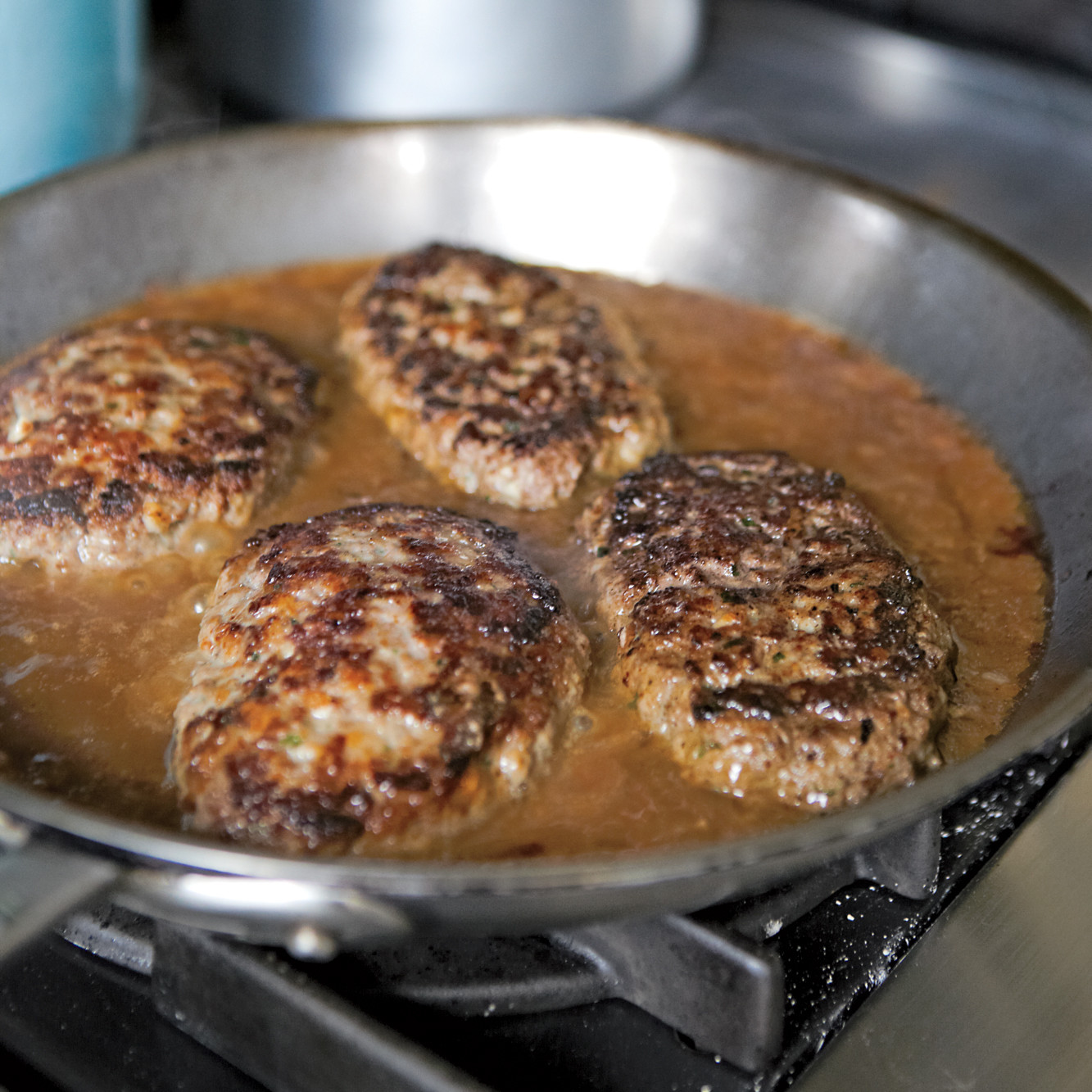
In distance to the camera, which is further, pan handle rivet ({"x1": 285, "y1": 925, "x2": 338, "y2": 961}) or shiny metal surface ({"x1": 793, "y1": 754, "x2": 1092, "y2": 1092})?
shiny metal surface ({"x1": 793, "y1": 754, "x2": 1092, "y2": 1092})

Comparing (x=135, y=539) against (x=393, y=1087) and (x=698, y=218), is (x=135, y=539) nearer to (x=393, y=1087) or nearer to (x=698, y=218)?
(x=393, y=1087)

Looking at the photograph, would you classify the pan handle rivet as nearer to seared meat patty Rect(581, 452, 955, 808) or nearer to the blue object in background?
seared meat patty Rect(581, 452, 955, 808)

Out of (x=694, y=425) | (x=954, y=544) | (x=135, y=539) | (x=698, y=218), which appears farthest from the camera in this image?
(x=698, y=218)

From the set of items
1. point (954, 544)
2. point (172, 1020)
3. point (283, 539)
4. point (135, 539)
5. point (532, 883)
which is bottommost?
point (172, 1020)

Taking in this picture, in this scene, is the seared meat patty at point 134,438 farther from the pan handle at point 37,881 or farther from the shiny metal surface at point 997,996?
the shiny metal surface at point 997,996

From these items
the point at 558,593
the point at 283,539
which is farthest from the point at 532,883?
the point at 283,539

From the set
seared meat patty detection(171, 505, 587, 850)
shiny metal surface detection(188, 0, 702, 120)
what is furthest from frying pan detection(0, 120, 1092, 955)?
seared meat patty detection(171, 505, 587, 850)

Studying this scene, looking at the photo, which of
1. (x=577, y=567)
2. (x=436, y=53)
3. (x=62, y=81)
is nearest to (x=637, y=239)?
(x=436, y=53)
